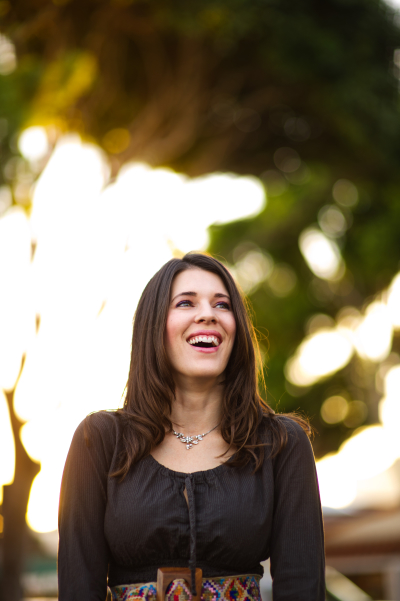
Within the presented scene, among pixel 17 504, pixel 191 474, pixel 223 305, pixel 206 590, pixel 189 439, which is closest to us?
pixel 206 590

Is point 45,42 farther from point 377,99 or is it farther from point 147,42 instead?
point 377,99

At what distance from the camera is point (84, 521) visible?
1804mm

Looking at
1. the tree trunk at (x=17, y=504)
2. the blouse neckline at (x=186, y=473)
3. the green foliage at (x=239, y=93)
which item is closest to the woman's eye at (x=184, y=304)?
the blouse neckline at (x=186, y=473)

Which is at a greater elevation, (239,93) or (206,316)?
(239,93)

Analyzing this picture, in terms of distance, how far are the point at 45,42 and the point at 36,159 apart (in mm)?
1479

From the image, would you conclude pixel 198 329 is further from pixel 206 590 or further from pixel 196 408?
pixel 206 590

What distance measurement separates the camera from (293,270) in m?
10.5

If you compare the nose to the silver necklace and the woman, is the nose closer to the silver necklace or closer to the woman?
the woman

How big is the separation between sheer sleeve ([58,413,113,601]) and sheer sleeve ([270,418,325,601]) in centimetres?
52

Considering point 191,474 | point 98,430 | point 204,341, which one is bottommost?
point 191,474

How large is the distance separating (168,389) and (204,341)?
21 cm

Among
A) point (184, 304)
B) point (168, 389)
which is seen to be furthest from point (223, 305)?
point (168, 389)

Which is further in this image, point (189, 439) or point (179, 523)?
point (189, 439)

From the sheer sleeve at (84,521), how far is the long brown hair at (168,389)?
79mm
